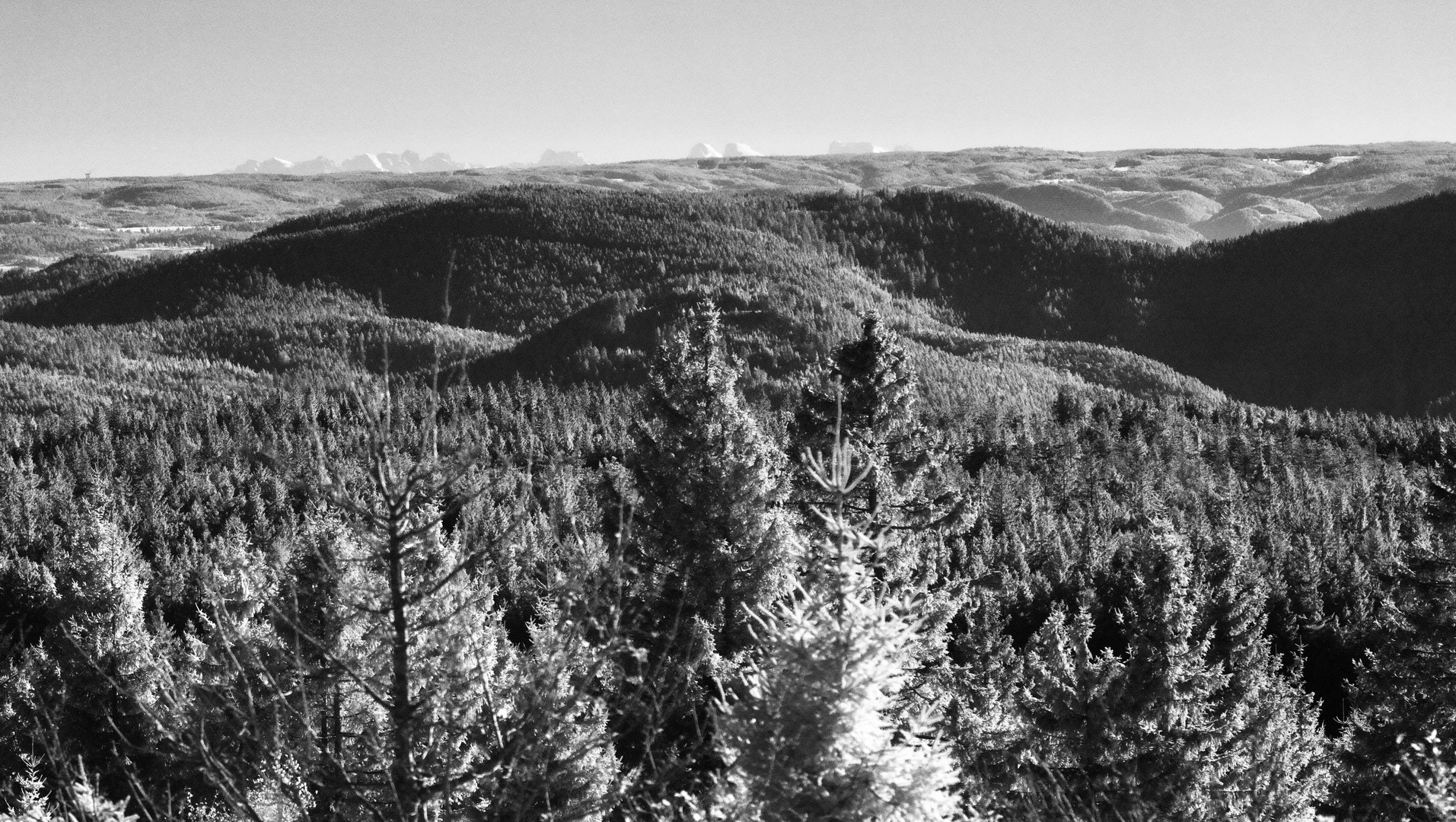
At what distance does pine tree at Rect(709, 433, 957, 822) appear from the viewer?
8.79 m

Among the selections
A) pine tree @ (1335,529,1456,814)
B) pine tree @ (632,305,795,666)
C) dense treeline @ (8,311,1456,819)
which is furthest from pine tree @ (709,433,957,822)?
pine tree @ (1335,529,1456,814)

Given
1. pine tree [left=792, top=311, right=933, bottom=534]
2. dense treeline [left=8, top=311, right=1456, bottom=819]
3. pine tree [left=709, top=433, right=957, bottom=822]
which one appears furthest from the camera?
pine tree [left=792, top=311, right=933, bottom=534]

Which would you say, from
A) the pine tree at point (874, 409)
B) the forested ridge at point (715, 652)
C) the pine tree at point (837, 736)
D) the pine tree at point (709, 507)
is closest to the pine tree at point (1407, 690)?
the forested ridge at point (715, 652)

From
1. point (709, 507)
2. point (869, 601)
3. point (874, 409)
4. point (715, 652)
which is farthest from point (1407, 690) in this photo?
point (869, 601)

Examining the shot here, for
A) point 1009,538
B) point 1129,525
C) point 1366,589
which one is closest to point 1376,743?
point 1366,589

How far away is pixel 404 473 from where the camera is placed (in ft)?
25.8

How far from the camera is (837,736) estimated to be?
29.1 feet

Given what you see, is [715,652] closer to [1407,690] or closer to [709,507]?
[709,507]

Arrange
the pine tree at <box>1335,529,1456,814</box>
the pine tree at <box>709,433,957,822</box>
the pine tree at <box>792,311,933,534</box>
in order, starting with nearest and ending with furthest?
the pine tree at <box>709,433,957,822</box> < the pine tree at <box>1335,529,1456,814</box> < the pine tree at <box>792,311,933,534</box>

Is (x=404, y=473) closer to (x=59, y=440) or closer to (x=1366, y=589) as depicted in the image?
(x=1366, y=589)

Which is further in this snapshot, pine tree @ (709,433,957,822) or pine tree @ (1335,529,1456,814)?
pine tree @ (1335,529,1456,814)

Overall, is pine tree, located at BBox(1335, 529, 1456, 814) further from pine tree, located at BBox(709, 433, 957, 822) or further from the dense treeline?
pine tree, located at BBox(709, 433, 957, 822)

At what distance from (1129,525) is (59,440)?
13821 cm

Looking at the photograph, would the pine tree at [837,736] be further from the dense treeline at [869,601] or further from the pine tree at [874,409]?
the pine tree at [874,409]
